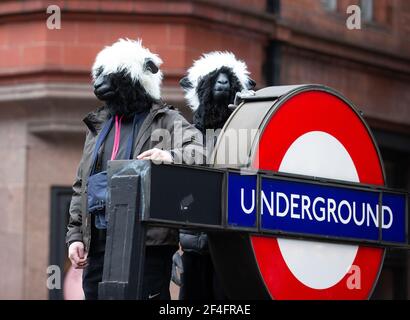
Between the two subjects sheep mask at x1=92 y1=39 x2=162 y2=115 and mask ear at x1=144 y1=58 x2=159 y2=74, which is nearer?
sheep mask at x1=92 y1=39 x2=162 y2=115

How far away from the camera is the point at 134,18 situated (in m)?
12.2

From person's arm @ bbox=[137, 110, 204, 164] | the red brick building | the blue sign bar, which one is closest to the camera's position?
the blue sign bar

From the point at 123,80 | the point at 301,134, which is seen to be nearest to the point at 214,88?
the point at 123,80

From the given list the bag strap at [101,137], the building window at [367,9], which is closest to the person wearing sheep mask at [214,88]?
the bag strap at [101,137]

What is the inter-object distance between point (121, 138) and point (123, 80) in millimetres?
203

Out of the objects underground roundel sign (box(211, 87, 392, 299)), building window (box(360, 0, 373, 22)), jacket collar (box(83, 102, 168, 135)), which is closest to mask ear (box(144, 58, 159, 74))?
jacket collar (box(83, 102, 168, 135))

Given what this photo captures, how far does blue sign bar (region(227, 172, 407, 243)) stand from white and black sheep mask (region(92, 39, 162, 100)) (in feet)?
4.02

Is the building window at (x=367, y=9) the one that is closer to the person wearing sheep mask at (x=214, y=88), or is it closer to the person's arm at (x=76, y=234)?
the person wearing sheep mask at (x=214, y=88)

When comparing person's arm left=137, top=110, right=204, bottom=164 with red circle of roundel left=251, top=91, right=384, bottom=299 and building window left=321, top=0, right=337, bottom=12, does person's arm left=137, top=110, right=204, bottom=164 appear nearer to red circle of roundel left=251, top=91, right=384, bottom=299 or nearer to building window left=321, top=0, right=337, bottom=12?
red circle of roundel left=251, top=91, right=384, bottom=299

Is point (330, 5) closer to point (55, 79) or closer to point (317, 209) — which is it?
point (55, 79)

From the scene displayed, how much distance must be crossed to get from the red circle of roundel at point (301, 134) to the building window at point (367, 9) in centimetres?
1221

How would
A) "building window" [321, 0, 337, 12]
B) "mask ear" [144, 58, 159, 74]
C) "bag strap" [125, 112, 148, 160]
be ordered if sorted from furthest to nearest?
"building window" [321, 0, 337, 12] → "mask ear" [144, 58, 159, 74] → "bag strap" [125, 112, 148, 160]

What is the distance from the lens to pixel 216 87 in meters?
5.27

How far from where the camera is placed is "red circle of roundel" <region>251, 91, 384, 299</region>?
309 centimetres
